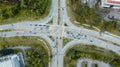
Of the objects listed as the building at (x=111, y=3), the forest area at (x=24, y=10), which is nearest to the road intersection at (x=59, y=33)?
the forest area at (x=24, y=10)

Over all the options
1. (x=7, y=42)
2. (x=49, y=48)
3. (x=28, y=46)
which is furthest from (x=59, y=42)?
(x=7, y=42)

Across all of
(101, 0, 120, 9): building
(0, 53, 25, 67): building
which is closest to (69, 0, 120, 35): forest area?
(101, 0, 120, 9): building

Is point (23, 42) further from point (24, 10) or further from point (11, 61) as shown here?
point (24, 10)

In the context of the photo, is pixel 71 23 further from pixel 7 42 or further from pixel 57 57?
pixel 7 42

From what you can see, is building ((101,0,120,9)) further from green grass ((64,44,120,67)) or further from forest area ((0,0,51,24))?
forest area ((0,0,51,24))

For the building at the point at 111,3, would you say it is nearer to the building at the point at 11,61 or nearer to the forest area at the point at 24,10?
the forest area at the point at 24,10

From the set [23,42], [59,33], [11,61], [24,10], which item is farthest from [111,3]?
[11,61]
